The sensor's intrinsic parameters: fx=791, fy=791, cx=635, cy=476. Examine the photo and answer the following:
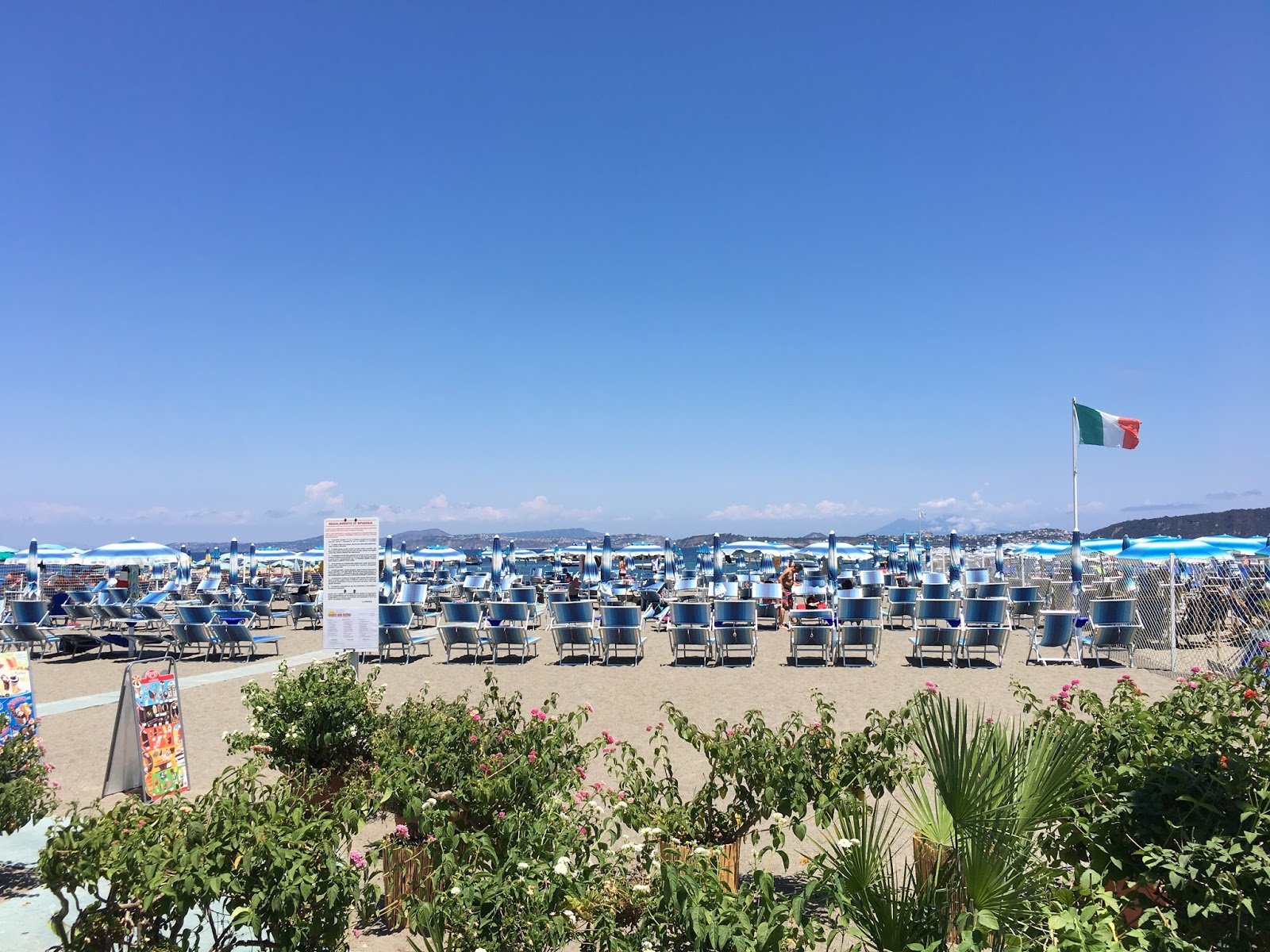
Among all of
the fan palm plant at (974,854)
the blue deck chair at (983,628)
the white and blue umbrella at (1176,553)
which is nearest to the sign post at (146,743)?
the fan palm plant at (974,854)

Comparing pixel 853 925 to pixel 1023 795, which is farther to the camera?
pixel 853 925

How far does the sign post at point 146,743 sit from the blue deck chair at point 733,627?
6.93 m

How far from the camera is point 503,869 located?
2.53 meters

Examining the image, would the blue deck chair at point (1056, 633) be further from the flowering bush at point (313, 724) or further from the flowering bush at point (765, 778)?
the flowering bush at point (313, 724)

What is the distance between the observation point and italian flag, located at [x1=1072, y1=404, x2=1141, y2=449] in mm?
17578

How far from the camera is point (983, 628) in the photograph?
1064cm

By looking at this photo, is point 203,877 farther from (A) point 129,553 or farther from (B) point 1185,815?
(A) point 129,553

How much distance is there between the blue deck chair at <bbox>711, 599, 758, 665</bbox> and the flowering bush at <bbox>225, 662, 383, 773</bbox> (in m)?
7.07

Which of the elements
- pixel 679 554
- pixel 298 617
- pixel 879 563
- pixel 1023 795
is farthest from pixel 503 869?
pixel 879 563

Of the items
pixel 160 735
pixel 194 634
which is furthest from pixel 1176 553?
pixel 194 634

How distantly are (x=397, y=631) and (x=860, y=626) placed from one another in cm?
676

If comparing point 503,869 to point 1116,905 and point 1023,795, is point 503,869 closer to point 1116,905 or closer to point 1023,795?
point 1023,795

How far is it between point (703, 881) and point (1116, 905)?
1137mm

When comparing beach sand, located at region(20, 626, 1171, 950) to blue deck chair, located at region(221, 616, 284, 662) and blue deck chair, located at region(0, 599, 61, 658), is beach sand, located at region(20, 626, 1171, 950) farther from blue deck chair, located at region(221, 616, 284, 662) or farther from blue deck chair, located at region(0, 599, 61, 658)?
blue deck chair, located at region(0, 599, 61, 658)
